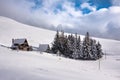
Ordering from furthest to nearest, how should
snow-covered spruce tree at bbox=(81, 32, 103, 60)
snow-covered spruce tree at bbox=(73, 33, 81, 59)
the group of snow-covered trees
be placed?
the group of snow-covered trees, snow-covered spruce tree at bbox=(81, 32, 103, 60), snow-covered spruce tree at bbox=(73, 33, 81, 59)

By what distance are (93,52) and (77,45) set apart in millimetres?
7482

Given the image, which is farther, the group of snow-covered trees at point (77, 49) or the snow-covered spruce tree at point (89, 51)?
the group of snow-covered trees at point (77, 49)

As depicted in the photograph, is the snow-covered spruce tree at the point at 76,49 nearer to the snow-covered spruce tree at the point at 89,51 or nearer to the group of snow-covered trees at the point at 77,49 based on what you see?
the group of snow-covered trees at the point at 77,49

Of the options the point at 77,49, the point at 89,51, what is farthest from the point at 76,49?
the point at 89,51

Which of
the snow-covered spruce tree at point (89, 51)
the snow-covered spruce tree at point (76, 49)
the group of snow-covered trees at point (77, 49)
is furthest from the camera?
the group of snow-covered trees at point (77, 49)

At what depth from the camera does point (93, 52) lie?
86.1 metres

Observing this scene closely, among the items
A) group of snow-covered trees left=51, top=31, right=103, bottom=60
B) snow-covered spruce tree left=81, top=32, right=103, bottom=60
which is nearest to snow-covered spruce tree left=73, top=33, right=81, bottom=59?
group of snow-covered trees left=51, top=31, right=103, bottom=60

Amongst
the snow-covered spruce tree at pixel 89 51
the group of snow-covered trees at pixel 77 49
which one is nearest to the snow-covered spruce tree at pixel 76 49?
the group of snow-covered trees at pixel 77 49

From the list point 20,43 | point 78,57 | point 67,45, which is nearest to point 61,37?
point 67,45

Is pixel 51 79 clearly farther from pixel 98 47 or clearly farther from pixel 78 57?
pixel 98 47

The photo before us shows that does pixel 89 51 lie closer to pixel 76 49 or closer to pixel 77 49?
pixel 77 49

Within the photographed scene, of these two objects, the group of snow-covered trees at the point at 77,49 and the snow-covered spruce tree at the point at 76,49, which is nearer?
the snow-covered spruce tree at the point at 76,49

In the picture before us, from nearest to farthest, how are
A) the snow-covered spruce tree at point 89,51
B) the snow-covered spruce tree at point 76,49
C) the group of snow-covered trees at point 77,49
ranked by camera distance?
the snow-covered spruce tree at point 76,49 < the snow-covered spruce tree at point 89,51 < the group of snow-covered trees at point 77,49

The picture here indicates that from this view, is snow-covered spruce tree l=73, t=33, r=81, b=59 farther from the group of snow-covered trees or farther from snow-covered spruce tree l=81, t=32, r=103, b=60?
snow-covered spruce tree l=81, t=32, r=103, b=60
